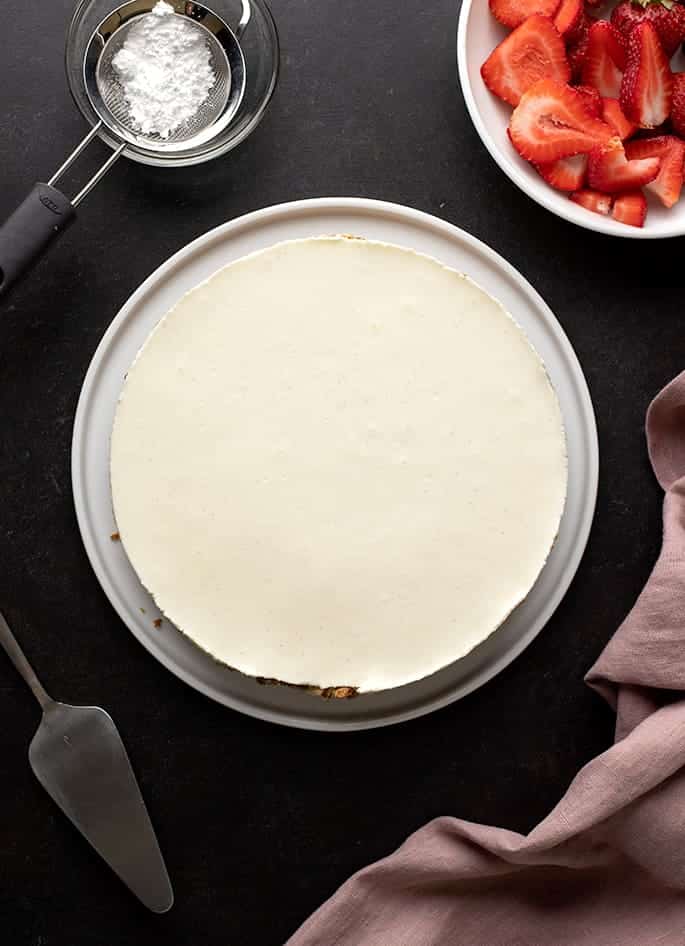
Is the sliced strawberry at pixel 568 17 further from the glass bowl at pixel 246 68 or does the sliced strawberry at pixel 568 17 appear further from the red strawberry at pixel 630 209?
the glass bowl at pixel 246 68

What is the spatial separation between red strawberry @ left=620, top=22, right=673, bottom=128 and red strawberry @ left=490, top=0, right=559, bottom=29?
0.10 metres

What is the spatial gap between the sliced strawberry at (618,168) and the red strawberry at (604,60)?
89mm

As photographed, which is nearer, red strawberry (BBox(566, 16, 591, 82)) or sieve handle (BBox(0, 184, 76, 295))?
sieve handle (BBox(0, 184, 76, 295))

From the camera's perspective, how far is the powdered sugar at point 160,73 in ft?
3.60

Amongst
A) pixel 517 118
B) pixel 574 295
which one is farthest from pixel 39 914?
pixel 517 118

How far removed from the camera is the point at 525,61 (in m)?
1.11

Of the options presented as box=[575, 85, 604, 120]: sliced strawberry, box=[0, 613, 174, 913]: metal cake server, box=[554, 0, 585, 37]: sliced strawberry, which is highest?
box=[554, 0, 585, 37]: sliced strawberry

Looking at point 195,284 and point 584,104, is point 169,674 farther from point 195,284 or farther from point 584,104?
point 584,104

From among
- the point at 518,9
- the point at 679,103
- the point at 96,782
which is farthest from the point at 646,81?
the point at 96,782

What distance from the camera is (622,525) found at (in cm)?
116

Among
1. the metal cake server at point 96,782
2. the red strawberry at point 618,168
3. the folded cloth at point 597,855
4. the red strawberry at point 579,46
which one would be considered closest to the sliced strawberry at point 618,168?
the red strawberry at point 618,168

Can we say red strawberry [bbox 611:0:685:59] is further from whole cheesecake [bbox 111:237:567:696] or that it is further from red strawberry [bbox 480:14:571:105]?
whole cheesecake [bbox 111:237:567:696]

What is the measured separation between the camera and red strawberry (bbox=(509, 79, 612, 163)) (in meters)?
1.09

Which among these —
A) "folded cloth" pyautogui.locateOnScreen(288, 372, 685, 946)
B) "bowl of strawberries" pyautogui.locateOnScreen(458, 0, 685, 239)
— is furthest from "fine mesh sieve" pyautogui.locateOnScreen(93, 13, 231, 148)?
"folded cloth" pyautogui.locateOnScreen(288, 372, 685, 946)
